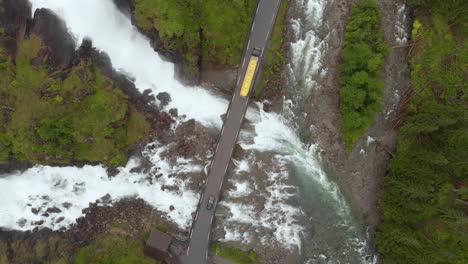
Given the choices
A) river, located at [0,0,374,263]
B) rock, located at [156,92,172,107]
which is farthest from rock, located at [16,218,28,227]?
rock, located at [156,92,172,107]

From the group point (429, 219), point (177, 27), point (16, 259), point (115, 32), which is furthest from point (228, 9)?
point (16, 259)

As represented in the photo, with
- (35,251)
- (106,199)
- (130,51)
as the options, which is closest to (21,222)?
(35,251)

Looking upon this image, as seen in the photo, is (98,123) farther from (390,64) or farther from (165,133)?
(390,64)

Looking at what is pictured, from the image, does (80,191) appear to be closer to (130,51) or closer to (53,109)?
(53,109)

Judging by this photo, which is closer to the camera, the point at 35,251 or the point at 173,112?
the point at 35,251

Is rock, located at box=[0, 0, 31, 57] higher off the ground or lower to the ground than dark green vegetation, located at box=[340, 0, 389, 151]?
lower

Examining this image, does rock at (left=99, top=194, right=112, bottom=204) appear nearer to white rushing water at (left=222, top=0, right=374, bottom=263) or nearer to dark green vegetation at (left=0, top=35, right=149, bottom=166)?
dark green vegetation at (left=0, top=35, right=149, bottom=166)
